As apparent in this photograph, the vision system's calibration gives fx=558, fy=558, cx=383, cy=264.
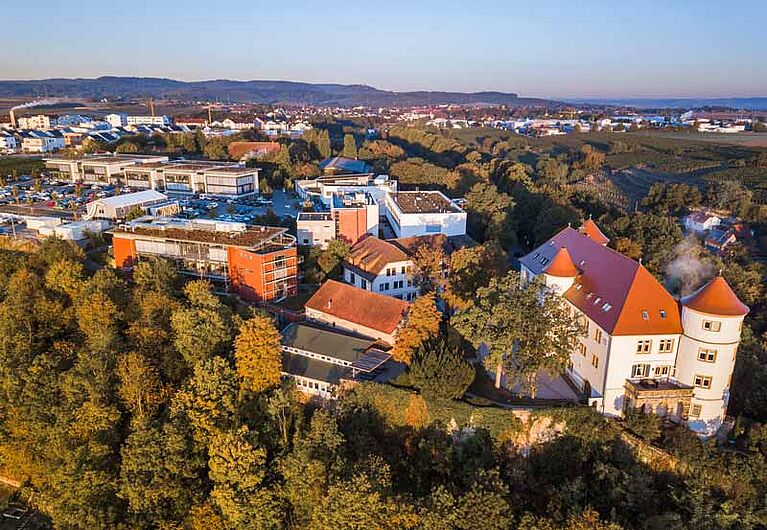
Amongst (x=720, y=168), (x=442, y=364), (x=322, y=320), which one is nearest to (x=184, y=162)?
(x=322, y=320)

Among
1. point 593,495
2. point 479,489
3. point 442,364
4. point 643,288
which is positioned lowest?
point 593,495

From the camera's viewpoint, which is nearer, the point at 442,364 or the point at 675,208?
the point at 442,364

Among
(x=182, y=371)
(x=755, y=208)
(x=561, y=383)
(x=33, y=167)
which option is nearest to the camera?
(x=561, y=383)

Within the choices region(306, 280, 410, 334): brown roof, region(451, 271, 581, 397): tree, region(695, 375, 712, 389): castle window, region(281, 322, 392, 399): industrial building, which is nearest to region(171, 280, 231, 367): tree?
region(281, 322, 392, 399): industrial building

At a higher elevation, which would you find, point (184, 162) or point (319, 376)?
point (184, 162)

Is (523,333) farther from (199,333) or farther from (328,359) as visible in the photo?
(199,333)

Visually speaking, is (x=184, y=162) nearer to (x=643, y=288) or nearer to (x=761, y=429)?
(x=643, y=288)

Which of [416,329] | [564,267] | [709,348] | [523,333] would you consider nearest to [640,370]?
[709,348]

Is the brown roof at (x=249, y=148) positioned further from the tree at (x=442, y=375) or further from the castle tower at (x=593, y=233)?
the tree at (x=442, y=375)
